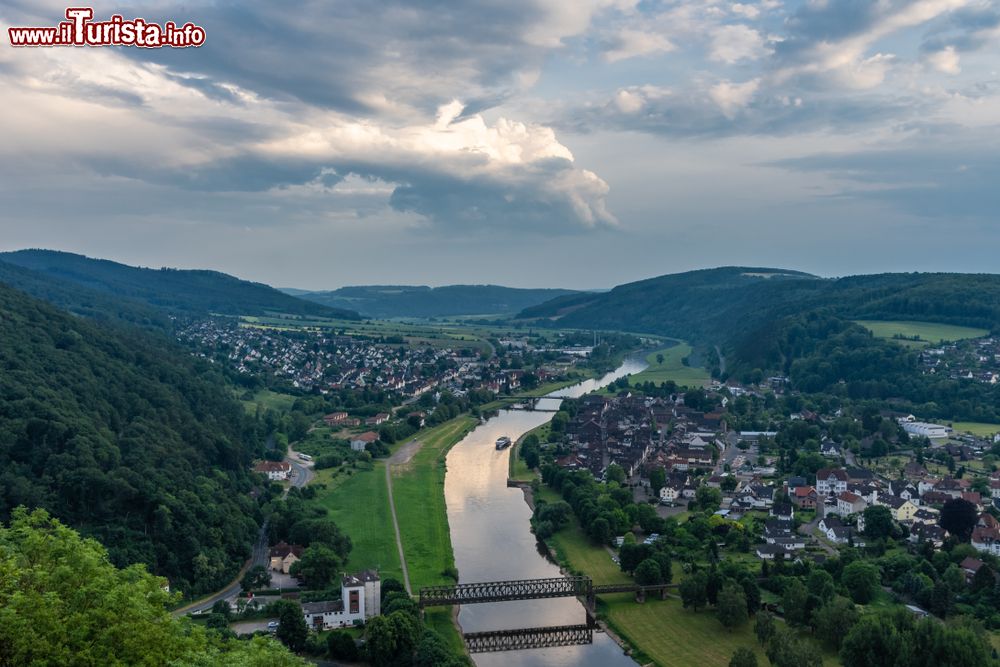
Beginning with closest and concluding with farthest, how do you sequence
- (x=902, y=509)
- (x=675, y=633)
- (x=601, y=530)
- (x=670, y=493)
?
(x=675, y=633) < (x=601, y=530) < (x=902, y=509) < (x=670, y=493)

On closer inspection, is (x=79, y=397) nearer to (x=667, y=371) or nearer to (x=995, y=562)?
(x=995, y=562)

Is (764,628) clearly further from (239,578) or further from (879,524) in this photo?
(239,578)

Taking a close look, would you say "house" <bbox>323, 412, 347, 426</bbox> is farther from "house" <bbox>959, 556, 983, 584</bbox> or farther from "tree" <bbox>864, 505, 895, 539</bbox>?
"house" <bbox>959, 556, 983, 584</bbox>

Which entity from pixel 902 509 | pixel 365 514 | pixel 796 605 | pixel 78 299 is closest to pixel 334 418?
pixel 365 514

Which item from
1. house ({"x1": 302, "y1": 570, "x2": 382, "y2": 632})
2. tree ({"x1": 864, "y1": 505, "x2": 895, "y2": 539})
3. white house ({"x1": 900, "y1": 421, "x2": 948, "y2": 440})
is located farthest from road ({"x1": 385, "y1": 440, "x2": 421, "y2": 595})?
white house ({"x1": 900, "y1": 421, "x2": 948, "y2": 440})

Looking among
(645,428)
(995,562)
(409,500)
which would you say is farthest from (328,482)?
(995,562)

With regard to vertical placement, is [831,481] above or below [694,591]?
above
